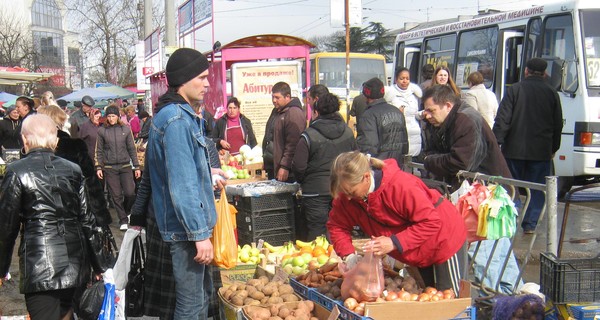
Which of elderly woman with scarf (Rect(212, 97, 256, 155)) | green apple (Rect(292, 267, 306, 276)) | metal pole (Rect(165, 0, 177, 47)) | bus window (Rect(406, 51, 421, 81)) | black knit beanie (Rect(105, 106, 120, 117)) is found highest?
metal pole (Rect(165, 0, 177, 47))

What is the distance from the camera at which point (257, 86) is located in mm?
14523

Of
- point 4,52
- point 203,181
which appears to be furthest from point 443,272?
point 4,52

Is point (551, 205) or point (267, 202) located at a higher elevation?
point (551, 205)

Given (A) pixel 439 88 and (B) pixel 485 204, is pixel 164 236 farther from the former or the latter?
(A) pixel 439 88

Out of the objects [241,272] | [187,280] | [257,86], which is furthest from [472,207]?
[257,86]

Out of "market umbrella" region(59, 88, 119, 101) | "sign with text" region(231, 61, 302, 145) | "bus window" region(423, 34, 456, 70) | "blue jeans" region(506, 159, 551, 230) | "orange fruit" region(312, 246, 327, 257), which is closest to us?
"orange fruit" region(312, 246, 327, 257)

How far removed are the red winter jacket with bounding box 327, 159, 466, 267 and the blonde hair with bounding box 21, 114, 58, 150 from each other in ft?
6.88

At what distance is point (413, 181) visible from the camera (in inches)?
166

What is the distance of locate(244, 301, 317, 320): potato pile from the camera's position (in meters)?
4.34

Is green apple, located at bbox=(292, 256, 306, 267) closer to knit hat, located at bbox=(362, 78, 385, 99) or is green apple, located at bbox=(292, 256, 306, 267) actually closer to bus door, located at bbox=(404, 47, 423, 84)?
knit hat, located at bbox=(362, 78, 385, 99)

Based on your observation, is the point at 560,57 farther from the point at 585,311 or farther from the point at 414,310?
the point at 414,310

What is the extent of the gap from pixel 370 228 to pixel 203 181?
1205mm

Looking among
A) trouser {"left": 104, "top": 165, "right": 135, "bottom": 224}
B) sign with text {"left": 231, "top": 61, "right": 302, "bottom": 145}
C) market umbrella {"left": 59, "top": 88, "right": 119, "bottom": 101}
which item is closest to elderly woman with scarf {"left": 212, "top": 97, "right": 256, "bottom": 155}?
trouser {"left": 104, "top": 165, "right": 135, "bottom": 224}

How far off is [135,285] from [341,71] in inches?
714
